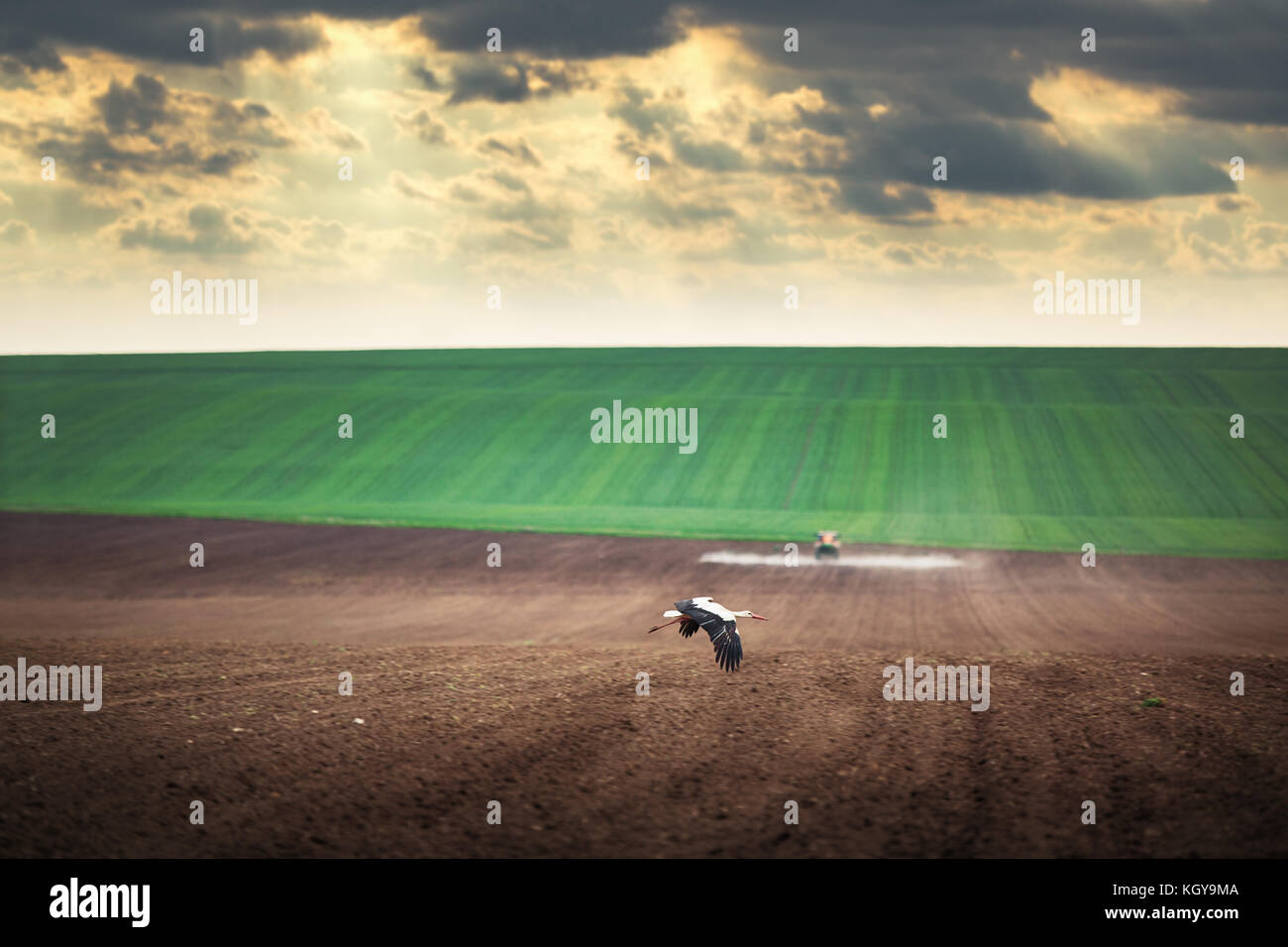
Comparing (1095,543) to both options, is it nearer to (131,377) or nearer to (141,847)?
(141,847)

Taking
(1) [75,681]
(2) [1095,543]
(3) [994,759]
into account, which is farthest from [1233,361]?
(1) [75,681]

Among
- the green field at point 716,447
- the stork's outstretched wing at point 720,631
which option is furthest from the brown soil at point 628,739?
the green field at point 716,447

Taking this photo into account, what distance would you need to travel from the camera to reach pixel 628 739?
14430 mm

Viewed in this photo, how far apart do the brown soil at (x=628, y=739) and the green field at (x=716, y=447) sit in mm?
19602

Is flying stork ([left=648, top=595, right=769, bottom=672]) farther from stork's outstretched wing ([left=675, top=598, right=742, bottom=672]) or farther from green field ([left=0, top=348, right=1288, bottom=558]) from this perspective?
green field ([left=0, top=348, right=1288, bottom=558])

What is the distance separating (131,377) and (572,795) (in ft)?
268

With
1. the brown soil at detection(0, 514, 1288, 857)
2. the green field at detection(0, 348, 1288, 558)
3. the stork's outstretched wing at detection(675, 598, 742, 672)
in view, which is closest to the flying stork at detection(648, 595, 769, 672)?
the stork's outstretched wing at detection(675, 598, 742, 672)

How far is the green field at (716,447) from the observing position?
4897 cm

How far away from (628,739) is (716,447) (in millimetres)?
48889

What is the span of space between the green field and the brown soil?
1960cm

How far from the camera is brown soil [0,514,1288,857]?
37.1 ft

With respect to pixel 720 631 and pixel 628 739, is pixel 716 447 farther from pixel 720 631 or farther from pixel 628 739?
pixel 628 739

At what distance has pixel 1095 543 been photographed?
42.3m

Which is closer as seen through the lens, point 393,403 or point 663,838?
point 663,838
